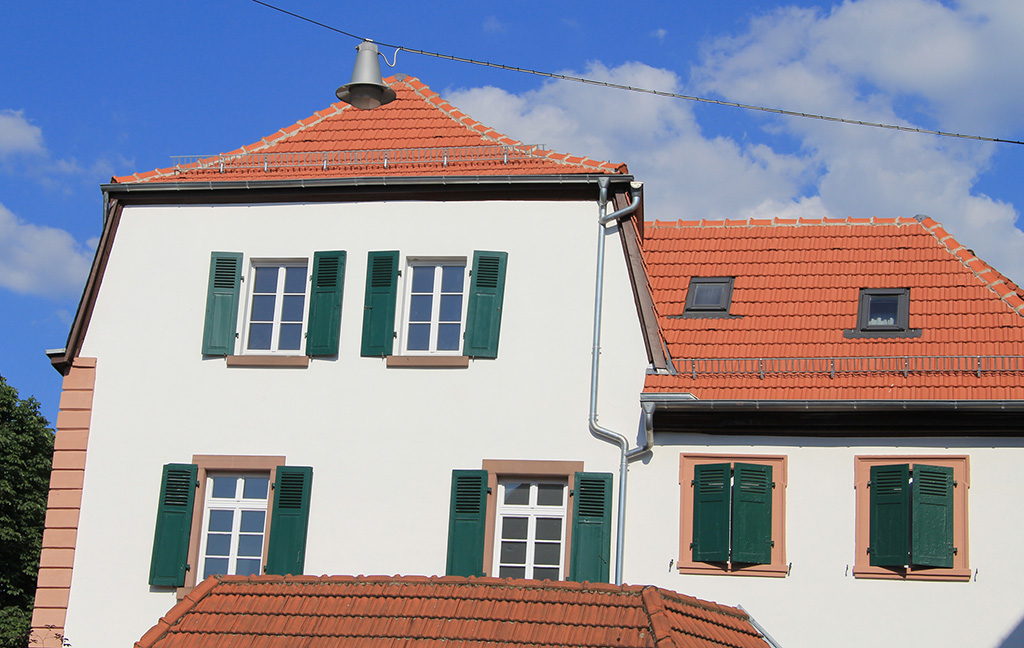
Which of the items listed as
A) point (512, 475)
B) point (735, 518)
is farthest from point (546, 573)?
point (735, 518)

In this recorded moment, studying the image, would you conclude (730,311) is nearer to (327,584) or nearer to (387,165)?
(387,165)

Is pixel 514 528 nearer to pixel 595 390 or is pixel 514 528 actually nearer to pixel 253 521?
pixel 595 390

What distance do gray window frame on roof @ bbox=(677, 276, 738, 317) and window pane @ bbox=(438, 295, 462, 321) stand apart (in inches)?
111

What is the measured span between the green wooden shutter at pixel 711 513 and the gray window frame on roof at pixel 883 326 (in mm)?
2507

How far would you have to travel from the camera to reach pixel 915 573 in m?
15.0

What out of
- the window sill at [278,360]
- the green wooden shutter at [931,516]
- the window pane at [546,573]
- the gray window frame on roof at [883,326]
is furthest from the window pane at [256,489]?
the green wooden shutter at [931,516]

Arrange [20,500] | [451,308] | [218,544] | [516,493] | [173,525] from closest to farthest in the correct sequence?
1. [516,493]
2. [173,525]
3. [218,544]
4. [451,308]
5. [20,500]

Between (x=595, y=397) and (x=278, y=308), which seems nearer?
(x=595, y=397)

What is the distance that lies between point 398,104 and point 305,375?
178 inches

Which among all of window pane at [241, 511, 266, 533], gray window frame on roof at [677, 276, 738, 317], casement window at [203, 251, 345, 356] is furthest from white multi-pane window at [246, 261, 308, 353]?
gray window frame on roof at [677, 276, 738, 317]

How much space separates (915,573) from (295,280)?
7.89m

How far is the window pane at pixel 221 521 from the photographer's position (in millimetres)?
16266

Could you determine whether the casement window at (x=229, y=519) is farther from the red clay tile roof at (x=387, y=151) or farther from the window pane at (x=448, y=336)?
the red clay tile roof at (x=387, y=151)

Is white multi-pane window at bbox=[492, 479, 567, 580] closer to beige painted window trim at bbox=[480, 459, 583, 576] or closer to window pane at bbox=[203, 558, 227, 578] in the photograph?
beige painted window trim at bbox=[480, 459, 583, 576]
